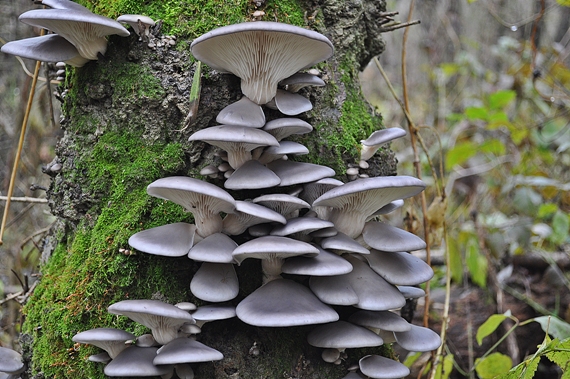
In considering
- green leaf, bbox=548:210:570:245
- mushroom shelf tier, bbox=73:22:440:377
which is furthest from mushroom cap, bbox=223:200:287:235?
green leaf, bbox=548:210:570:245

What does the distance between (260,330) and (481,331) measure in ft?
4.62

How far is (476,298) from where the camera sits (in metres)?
4.58

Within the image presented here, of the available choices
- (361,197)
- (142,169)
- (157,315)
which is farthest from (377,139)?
(157,315)

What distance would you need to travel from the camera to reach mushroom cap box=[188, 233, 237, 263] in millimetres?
1832

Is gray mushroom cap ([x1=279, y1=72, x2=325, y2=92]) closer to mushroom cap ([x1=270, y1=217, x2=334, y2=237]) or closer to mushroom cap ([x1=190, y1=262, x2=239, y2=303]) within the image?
mushroom cap ([x1=270, y1=217, x2=334, y2=237])

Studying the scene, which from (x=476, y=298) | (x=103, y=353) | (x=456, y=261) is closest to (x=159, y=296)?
(x=103, y=353)

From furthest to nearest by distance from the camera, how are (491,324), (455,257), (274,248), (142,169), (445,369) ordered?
(455,257), (445,369), (491,324), (142,169), (274,248)

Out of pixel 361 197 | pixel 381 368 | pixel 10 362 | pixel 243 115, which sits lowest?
pixel 10 362

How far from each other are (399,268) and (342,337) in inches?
17.2

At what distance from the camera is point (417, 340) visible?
2199 millimetres

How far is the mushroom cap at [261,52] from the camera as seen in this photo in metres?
1.84

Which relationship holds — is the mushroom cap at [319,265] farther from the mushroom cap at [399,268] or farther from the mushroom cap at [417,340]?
the mushroom cap at [417,340]

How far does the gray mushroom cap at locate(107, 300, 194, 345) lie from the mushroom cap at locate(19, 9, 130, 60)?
4.07 feet

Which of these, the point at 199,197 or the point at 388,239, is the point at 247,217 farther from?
the point at 388,239
